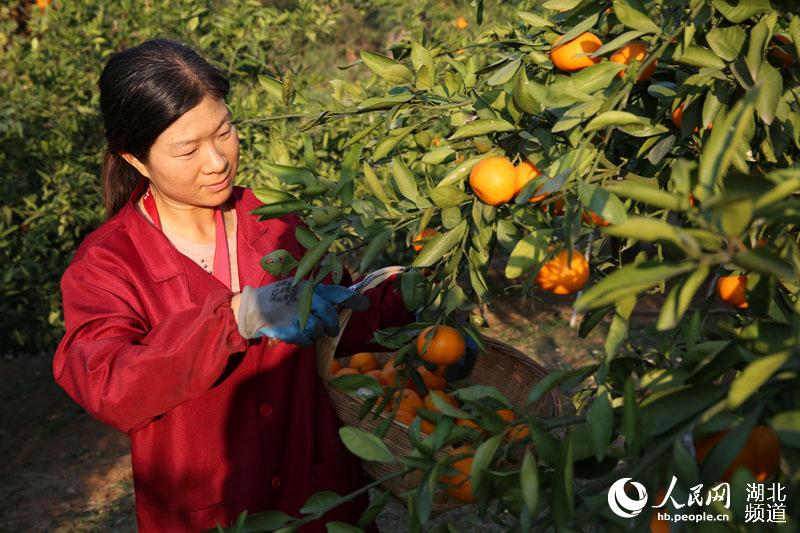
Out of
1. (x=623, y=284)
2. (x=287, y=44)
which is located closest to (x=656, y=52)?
(x=623, y=284)

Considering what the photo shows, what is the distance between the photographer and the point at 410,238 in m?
1.16

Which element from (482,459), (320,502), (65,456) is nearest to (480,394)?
(482,459)

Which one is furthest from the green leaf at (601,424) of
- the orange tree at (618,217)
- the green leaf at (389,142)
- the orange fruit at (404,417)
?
the orange fruit at (404,417)

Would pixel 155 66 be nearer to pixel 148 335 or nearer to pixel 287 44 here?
pixel 148 335

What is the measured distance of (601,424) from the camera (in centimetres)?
73

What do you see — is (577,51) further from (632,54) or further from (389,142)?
(389,142)

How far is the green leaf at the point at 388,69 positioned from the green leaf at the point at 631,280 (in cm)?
59

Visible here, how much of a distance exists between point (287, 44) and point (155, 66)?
103 inches

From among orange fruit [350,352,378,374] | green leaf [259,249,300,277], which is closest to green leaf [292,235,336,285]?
green leaf [259,249,300,277]

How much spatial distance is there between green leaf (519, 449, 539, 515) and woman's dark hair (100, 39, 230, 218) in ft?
3.51

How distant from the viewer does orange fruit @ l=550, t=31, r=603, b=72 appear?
95cm

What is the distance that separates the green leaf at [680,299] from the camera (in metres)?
0.63

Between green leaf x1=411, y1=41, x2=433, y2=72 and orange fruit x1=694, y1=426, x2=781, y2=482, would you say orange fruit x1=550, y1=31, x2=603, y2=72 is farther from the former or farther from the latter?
orange fruit x1=694, y1=426, x2=781, y2=482

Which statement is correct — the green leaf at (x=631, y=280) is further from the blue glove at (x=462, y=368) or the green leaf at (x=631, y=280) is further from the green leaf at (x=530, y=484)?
the blue glove at (x=462, y=368)
